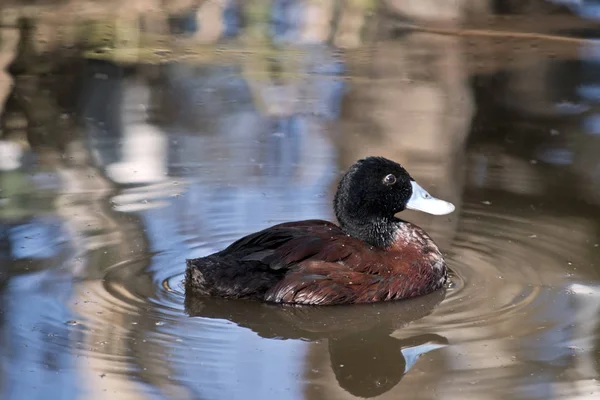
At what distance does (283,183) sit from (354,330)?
7.40 ft

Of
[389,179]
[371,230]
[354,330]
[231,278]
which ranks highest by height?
[389,179]

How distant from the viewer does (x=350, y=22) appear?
42.8ft

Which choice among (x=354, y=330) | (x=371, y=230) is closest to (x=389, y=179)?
(x=371, y=230)

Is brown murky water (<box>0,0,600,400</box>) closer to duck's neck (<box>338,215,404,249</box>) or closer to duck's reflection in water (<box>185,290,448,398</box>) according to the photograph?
duck's reflection in water (<box>185,290,448,398</box>)

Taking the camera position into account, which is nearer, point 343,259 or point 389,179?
point 343,259

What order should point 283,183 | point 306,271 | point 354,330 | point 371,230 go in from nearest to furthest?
point 354,330, point 306,271, point 371,230, point 283,183

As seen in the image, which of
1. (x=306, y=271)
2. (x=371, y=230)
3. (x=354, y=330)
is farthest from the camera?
(x=371, y=230)

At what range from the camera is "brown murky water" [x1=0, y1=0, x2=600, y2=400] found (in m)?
4.91

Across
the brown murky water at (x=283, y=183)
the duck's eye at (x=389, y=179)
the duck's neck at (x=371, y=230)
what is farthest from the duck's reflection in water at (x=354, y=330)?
the duck's eye at (x=389, y=179)

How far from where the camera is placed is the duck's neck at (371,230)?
238 inches

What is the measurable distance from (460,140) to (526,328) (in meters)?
3.58

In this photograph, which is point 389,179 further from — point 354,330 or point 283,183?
point 283,183

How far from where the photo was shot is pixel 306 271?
5.72 m

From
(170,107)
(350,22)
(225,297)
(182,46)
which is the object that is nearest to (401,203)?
(225,297)
